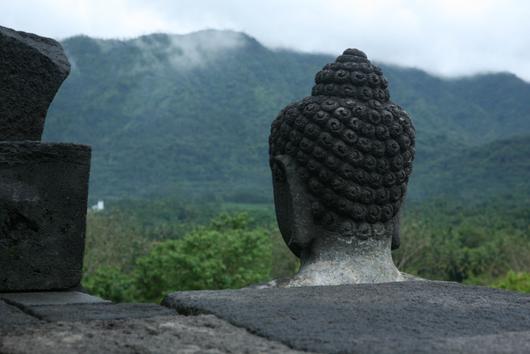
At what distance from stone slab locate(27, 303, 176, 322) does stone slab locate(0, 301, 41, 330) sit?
5 cm

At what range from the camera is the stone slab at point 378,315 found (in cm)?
260

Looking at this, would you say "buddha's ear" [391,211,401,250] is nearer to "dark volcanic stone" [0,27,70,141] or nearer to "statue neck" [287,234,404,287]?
"statue neck" [287,234,404,287]

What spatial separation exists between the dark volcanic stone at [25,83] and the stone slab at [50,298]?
0.91m

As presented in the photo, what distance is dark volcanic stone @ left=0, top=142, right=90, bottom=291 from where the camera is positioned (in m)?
4.23

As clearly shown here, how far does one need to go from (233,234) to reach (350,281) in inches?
777

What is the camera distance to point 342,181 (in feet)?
13.6

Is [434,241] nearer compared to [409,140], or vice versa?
[409,140]

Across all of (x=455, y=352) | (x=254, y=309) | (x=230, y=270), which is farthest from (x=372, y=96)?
(x=230, y=270)

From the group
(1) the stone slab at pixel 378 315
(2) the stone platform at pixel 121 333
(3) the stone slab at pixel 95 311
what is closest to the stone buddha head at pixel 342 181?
(1) the stone slab at pixel 378 315

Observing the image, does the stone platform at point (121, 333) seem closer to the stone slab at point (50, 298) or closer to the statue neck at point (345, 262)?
the stone slab at point (50, 298)

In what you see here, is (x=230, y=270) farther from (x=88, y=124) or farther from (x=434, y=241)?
(x=88, y=124)

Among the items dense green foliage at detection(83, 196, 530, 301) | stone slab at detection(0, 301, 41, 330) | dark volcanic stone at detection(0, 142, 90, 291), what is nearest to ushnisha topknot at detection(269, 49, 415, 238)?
dark volcanic stone at detection(0, 142, 90, 291)

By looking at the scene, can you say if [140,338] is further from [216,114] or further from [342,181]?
[216,114]

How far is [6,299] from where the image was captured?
152 inches
